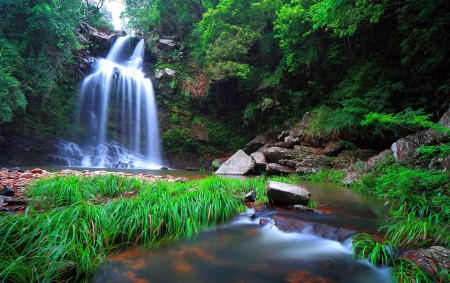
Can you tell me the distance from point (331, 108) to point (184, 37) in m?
13.5

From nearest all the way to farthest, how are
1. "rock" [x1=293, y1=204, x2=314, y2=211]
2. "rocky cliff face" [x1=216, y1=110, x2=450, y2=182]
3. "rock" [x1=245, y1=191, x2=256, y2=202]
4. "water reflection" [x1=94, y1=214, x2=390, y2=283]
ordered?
"water reflection" [x1=94, y1=214, x2=390, y2=283], "rock" [x1=293, y1=204, x2=314, y2=211], "rock" [x1=245, y1=191, x2=256, y2=202], "rocky cliff face" [x1=216, y1=110, x2=450, y2=182]

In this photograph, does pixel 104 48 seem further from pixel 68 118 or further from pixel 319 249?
pixel 319 249

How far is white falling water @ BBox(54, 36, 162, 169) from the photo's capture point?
1421cm

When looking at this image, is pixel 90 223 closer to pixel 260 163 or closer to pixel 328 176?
pixel 328 176

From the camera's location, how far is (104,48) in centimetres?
1966

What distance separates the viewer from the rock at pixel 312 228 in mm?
3069

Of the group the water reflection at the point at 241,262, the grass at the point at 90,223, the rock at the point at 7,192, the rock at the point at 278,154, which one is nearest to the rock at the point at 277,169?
the rock at the point at 278,154

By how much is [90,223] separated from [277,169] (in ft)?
26.2

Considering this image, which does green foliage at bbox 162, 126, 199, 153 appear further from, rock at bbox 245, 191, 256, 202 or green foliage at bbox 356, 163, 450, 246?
green foliage at bbox 356, 163, 450, 246

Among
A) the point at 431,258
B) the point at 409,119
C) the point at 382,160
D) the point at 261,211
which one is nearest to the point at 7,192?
the point at 261,211

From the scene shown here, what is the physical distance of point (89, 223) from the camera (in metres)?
2.74

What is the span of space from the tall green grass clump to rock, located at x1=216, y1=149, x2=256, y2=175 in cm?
547

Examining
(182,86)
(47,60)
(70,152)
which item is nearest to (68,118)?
(70,152)

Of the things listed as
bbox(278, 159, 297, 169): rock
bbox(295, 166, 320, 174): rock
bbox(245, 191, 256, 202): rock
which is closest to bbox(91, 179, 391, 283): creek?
bbox(245, 191, 256, 202): rock
